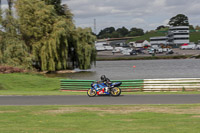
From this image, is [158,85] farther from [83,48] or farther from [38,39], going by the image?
[83,48]

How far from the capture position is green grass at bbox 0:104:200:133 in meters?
10.0

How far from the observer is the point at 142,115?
40.6ft

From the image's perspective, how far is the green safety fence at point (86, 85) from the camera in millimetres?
24594

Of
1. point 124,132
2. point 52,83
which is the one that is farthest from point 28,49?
point 124,132

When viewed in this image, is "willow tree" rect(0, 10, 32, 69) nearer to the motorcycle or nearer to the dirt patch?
the motorcycle

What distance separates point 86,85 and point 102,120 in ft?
45.9

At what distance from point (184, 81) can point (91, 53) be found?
33.8 metres

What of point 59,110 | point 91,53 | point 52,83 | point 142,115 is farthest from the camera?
point 91,53

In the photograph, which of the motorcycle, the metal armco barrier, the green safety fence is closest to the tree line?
the green safety fence

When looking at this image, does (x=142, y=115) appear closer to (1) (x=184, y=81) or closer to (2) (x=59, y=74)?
(1) (x=184, y=81)

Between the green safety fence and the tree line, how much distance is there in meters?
21.9

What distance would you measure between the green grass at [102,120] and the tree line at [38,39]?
113ft

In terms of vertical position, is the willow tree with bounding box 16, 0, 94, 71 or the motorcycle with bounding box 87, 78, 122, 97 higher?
the willow tree with bounding box 16, 0, 94, 71

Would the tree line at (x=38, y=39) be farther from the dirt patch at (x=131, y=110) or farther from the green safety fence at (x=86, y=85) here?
the dirt patch at (x=131, y=110)
